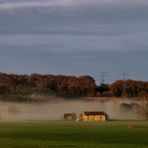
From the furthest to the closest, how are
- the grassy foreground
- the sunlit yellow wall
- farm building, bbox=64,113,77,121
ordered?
farm building, bbox=64,113,77,121 → the sunlit yellow wall → the grassy foreground

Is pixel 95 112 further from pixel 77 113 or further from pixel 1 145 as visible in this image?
pixel 1 145

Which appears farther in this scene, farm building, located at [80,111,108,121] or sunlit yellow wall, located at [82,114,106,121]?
farm building, located at [80,111,108,121]

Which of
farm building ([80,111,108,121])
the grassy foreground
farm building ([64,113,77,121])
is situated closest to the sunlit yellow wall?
farm building ([80,111,108,121])

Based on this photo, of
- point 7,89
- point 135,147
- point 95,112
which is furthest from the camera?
point 7,89

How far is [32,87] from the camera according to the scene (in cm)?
19888

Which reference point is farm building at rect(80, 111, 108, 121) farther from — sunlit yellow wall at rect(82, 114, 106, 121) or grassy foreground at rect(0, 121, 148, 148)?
grassy foreground at rect(0, 121, 148, 148)

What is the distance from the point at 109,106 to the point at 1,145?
446 ft

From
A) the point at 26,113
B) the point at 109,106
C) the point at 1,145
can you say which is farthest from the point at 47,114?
the point at 1,145

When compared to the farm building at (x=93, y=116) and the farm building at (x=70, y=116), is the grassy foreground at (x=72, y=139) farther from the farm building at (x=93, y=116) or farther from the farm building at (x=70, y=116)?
the farm building at (x=70, y=116)

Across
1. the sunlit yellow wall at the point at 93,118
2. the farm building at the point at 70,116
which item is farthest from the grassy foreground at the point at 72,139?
the farm building at the point at 70,116

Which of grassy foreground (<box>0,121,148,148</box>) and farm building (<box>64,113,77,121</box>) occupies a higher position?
farm building (<box>64,113,77,121</box>)

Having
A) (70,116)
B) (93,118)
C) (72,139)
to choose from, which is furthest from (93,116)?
(72,139)

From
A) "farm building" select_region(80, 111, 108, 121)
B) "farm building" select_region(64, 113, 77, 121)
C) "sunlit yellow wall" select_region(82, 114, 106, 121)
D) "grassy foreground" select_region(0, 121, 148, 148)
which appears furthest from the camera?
"farm building" select_region(64, 113, 77, 121)

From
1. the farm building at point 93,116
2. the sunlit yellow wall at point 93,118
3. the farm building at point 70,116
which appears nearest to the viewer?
the sunlit yellow wall at point 93,118
